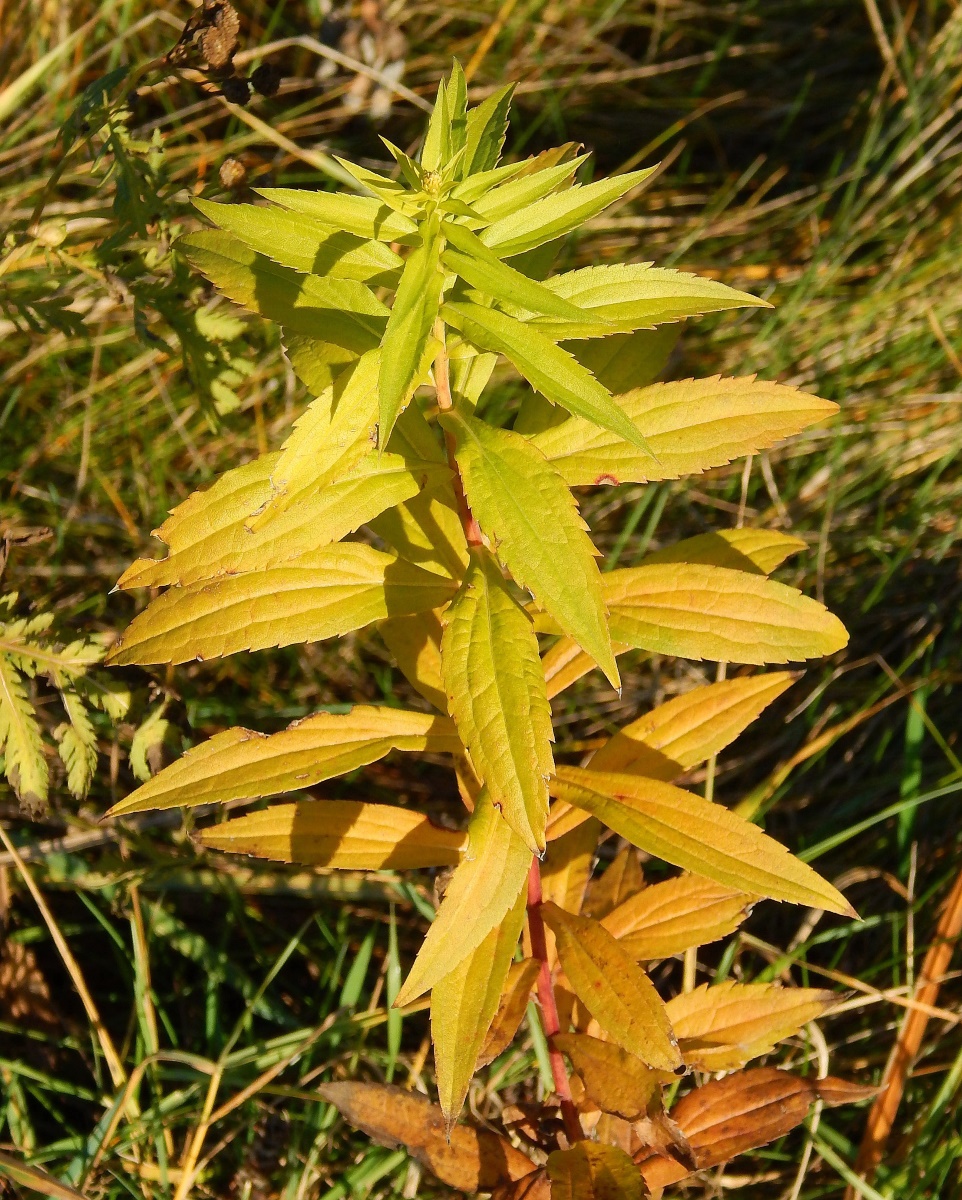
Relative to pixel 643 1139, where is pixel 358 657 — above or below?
above

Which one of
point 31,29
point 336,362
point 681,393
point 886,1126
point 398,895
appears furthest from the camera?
point 31,29

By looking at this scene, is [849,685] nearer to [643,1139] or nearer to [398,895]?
[398,895]

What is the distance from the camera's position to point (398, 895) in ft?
8.36

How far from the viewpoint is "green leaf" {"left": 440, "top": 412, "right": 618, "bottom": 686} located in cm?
138

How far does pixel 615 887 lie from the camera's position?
2.20 meters

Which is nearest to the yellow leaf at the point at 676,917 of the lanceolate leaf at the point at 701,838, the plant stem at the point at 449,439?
the lanceolate leaf at the point at 701,838

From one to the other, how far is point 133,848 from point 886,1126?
5.82 ft

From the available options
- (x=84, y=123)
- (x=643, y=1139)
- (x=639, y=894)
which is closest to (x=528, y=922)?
(x=639, y=894)

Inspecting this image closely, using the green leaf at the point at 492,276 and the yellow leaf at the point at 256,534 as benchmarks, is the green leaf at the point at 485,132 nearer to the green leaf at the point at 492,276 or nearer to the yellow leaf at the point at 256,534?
the green leaf at the point at 492,276

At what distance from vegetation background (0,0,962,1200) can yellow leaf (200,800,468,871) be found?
0.87ft

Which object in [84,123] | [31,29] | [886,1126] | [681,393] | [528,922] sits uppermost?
[31,29]

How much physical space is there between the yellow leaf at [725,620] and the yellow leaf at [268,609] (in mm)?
390

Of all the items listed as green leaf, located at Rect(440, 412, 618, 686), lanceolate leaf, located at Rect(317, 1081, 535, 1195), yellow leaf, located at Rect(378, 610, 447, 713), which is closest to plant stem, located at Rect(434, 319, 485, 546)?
green leaf, located at Rect(440, 412, 618, 686)

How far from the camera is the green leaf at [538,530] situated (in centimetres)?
138
